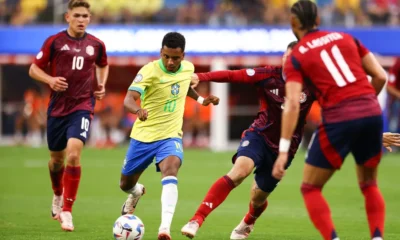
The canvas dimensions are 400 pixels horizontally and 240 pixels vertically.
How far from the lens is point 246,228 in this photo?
34.9 feet

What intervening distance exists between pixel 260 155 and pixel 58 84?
280cm

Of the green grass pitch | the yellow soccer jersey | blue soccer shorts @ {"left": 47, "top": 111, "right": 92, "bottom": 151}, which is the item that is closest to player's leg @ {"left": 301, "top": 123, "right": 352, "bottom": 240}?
the green grass pitch

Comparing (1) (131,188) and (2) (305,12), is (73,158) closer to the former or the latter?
(1) (131,188)

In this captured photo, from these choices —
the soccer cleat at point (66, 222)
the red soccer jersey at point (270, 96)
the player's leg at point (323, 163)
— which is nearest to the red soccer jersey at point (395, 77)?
the red soccer jersey at point (270, 96)

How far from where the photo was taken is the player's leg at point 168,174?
959cm

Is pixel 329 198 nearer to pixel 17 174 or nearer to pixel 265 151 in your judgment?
pixel 265 151

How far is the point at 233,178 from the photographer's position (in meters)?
9.79

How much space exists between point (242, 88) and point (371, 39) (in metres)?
6.53

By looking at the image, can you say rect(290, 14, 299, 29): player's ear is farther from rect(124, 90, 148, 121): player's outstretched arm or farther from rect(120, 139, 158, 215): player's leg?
rect(120, 139, 158, 215): player's leg

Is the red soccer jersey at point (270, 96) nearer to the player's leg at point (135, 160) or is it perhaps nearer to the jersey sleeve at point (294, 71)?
the player's leg at point (135, 160)

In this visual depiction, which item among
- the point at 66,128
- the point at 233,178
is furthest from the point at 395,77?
the point at 233,178

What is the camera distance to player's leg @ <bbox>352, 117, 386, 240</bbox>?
8.16 m

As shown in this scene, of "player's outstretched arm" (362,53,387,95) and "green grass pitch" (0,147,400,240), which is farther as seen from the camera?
"green grass pitch" (0,147,400,240)

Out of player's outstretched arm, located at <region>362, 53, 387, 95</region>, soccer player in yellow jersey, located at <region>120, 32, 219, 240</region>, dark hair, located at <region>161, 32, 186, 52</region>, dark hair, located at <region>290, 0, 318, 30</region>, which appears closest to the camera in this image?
dark hair, located at <region>290, 0, 318, 30</region>
